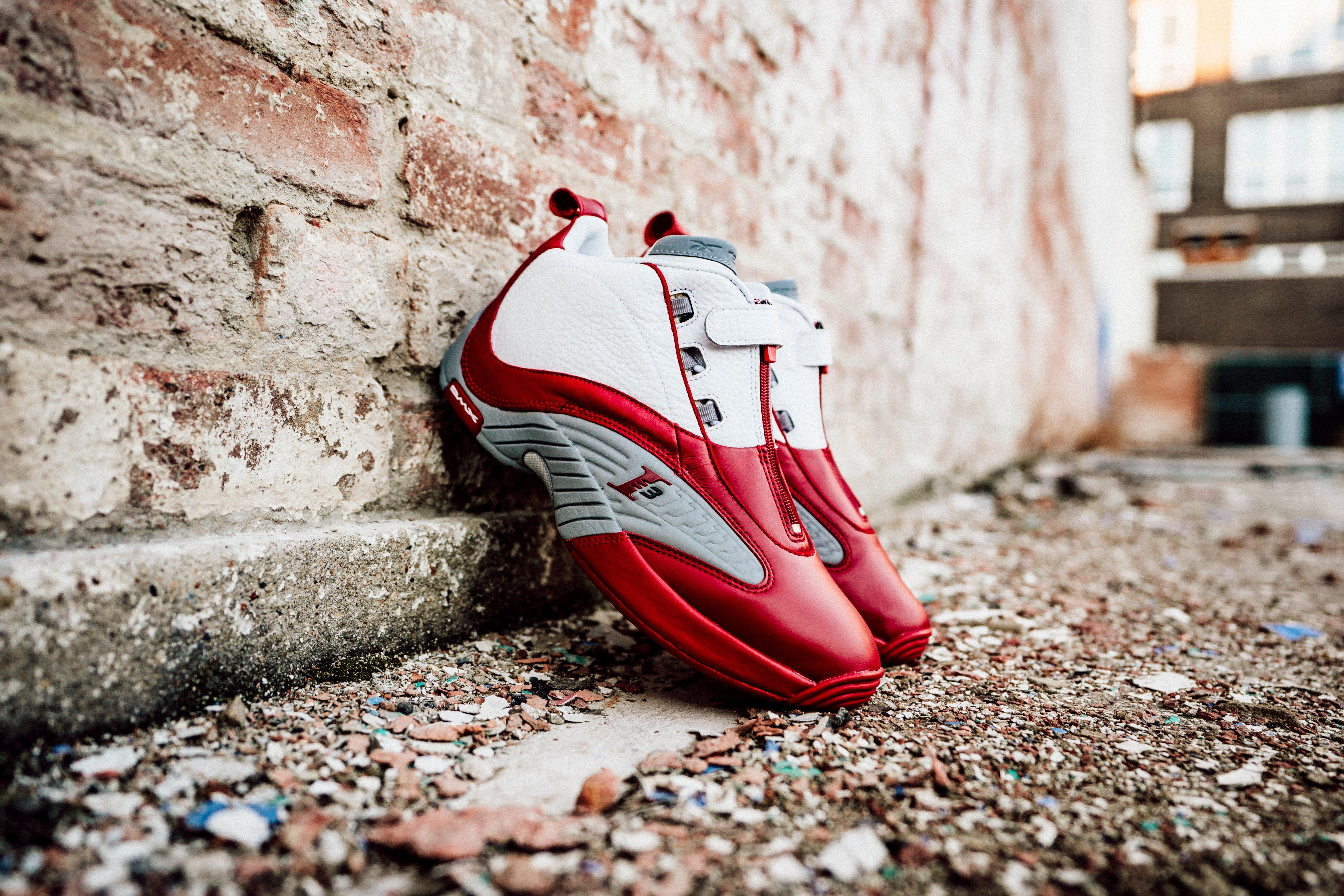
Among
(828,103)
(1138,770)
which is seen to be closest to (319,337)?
(1138,770)

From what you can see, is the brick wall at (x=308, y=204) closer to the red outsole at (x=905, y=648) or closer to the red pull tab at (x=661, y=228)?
the red pull tab at (x=661, y=228)

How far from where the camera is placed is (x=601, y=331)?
1.00 meters

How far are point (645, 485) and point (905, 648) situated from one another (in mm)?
507

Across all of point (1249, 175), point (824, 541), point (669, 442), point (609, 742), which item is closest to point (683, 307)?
point (669, 442)

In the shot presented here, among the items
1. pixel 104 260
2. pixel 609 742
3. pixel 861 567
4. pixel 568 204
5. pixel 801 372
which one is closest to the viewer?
pixel 104 260

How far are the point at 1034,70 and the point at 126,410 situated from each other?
5.25 meters

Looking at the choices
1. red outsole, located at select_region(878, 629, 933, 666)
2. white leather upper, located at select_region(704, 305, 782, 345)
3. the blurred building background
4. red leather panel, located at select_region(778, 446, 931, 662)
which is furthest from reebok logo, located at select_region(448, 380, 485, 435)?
the blurred building background

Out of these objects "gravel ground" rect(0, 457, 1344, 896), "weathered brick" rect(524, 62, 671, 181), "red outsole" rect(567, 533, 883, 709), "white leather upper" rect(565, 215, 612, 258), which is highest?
"weathered brick" rect(524, 62, 671, 181)

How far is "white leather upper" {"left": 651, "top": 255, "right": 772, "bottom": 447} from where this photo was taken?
101cm

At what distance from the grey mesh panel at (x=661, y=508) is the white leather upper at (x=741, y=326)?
0.18 m

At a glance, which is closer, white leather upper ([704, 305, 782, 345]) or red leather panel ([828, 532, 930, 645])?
white leather upper ([704, 305, 782, 345])

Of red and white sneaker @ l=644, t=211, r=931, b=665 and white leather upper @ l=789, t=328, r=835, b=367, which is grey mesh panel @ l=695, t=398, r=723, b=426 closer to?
red and white sneaker @ l=644, t=211, r=931, b=665

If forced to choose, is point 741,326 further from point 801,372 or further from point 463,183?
point 463,183

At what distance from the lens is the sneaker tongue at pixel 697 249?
40.9 inches
